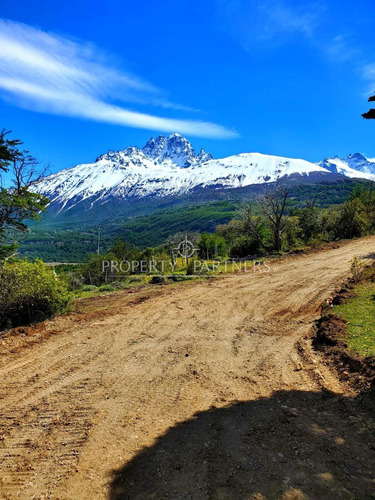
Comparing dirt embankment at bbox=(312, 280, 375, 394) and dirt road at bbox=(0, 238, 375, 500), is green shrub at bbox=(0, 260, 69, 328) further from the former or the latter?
dirt embankment at bbox=(312, 280, 375, 394)

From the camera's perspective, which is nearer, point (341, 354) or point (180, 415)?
point (180, 415)

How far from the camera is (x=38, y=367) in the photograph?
24.1 feet

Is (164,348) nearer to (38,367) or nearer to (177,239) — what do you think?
(38,367)

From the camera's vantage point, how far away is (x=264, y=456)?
13.4ft

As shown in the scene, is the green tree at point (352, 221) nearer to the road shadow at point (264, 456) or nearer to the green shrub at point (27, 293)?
the green shrub at point (27, 293)

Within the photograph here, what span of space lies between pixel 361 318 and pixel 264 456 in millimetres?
5803

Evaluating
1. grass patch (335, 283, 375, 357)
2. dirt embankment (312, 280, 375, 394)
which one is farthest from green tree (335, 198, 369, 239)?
dirt embankment (312, 280, 375, 394)

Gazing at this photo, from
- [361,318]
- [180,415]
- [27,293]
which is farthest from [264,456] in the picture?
[27,293]

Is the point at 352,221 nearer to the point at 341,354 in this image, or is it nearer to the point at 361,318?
the point at 361,318

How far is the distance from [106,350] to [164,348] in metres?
1.55

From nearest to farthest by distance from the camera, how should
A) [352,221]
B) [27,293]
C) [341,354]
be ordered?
[341,354], [27,293], [352,221]

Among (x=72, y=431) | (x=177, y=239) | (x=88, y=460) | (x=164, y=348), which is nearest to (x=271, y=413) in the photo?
(x=88, y=460)

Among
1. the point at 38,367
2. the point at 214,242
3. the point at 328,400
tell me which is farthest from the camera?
the point at 214,242

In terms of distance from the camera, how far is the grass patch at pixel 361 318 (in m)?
6.82
